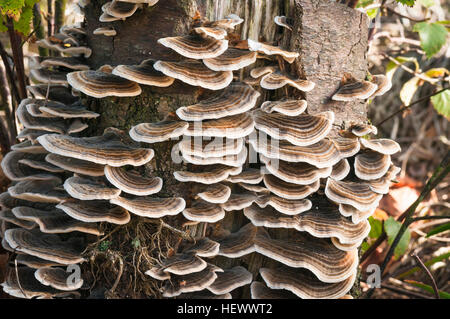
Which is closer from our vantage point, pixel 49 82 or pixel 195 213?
pixel 195 213

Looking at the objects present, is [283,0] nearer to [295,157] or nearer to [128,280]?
[295,157]

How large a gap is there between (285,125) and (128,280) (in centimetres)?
172

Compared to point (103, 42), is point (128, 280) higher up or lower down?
lower down

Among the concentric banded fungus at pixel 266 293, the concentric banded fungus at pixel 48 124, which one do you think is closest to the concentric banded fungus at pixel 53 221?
the concentric banded fungus at pixel 48 124

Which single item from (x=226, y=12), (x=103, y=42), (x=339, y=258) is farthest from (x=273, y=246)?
(x=103, y=42)

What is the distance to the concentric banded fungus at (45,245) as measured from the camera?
2.87 meters

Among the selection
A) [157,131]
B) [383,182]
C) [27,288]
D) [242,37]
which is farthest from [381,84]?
[27,288]

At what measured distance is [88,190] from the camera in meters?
2.71

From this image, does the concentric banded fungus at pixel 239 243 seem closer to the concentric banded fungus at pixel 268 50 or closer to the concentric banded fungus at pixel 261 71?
the concentric banded fungus at pixel 261 71

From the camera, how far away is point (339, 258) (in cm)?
315

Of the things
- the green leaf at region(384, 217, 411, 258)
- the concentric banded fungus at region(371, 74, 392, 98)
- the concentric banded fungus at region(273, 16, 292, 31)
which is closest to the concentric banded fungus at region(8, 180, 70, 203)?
the concentric banded fungus at region(273, 16, 292, 31)

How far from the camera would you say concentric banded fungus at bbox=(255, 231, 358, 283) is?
9.98 feet

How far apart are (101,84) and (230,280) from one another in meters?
1.84
